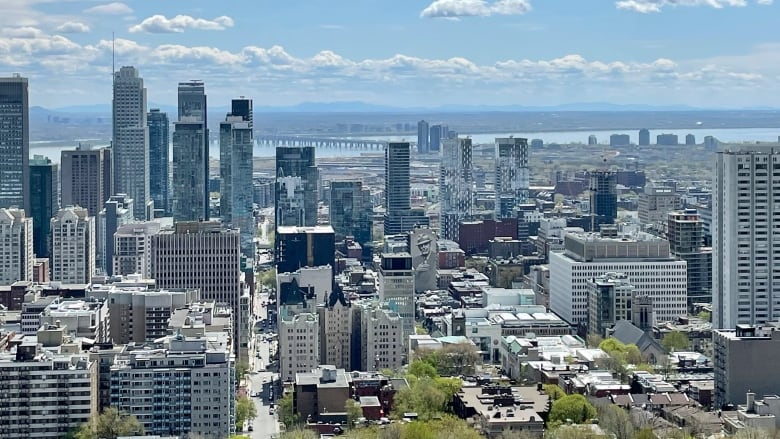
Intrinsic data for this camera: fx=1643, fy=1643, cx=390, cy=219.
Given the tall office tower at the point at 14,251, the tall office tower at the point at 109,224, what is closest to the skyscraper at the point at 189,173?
the tall office tower at the point at 109,224

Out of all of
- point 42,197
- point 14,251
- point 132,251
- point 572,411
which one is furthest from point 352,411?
point 42,197

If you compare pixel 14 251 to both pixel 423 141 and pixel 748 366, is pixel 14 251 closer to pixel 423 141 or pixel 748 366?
pixel 748 366

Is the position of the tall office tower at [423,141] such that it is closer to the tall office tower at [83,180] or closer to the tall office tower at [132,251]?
the tall office tower at [83,180]

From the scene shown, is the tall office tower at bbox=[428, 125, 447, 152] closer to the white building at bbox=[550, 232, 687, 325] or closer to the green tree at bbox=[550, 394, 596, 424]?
the white building at bbox=[550, 232, 687, 325]

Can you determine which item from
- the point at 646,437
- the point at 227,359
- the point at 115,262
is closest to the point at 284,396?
the point at 227,359

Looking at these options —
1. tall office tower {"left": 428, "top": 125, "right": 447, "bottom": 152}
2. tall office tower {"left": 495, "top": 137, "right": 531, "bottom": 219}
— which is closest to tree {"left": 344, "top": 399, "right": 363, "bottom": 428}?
tall office tower {"left": 495, "top": 137, "right": 531, "bottom": 219}

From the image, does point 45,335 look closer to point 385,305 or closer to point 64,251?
point 385,305
